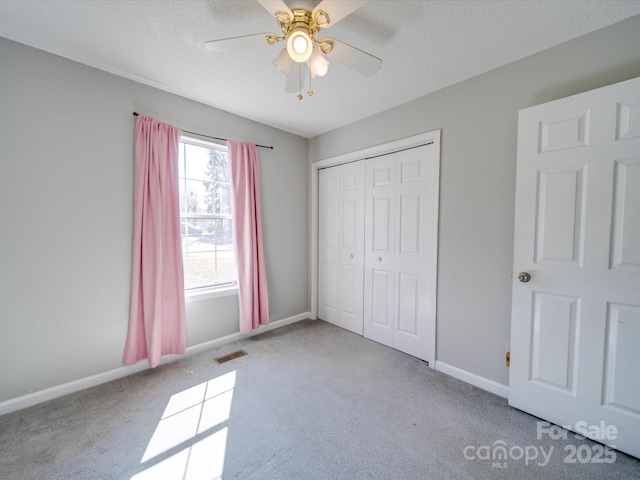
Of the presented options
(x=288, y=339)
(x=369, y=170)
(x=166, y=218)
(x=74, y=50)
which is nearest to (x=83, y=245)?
(x=166, y=218)

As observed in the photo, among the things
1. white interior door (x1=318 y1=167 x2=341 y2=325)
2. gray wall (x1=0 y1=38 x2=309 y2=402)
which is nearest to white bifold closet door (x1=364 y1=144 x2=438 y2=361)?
white interior door (x1=318 y1=167 x2=341 y2=325)

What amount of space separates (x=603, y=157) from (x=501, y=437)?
177 cm

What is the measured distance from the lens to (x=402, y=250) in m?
2.67

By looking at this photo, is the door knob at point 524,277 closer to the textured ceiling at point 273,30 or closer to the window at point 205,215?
the textured ceiling at point 273,30

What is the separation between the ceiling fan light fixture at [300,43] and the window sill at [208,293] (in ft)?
7.54

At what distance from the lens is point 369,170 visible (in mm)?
2953

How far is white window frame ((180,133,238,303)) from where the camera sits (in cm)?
259

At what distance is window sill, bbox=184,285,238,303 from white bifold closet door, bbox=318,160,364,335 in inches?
48.5

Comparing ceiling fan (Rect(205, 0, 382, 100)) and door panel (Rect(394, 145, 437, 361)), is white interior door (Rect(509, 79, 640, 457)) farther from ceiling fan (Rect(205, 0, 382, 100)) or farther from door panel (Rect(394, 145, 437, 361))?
ceiling fan (Rect(205, 0, 382, 100))

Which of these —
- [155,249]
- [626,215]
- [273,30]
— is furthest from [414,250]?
[155,249]

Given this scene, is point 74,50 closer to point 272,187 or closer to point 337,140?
point 272,187

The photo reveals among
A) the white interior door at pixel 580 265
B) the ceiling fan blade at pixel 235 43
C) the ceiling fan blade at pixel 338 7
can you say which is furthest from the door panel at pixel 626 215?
A: the ceiling fan blade at pixel 235 43

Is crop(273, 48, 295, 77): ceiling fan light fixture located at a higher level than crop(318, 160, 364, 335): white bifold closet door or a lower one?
higher

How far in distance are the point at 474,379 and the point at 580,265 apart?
1180 mm
